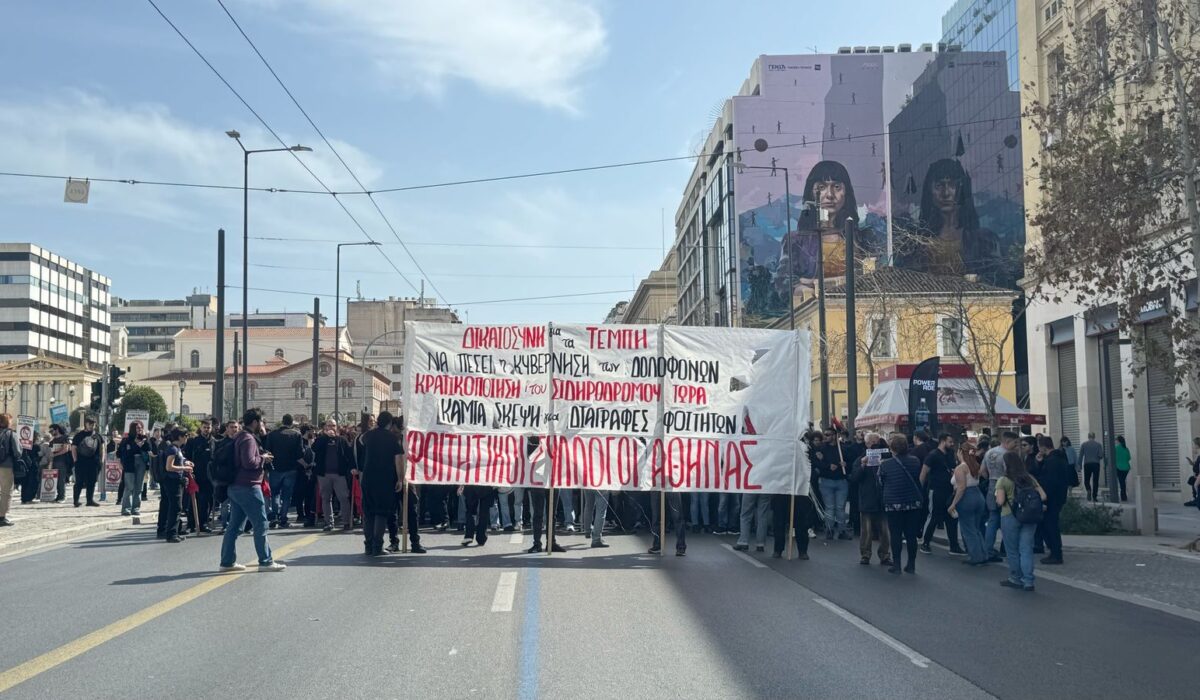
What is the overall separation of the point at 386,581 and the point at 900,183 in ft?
245

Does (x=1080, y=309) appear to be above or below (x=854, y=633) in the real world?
above

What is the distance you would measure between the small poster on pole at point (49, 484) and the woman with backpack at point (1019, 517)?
23569 millimetres

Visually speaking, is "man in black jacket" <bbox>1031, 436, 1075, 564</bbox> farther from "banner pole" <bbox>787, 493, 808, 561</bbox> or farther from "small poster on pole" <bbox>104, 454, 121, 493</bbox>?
"small poster on pole" <bbox>104, 454, 121, 493</bbox>

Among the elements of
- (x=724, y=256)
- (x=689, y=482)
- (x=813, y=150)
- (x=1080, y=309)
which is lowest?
(x=689, y=482)

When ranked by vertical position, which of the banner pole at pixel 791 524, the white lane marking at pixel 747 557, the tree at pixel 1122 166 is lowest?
the white lane marking at pixel 747 557

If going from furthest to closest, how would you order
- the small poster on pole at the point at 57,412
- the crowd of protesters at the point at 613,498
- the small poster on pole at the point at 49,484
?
the small poster on pole at the point at 57,412 → the small poster on pole at the point at 49,484 → the crowd of protesters at the point at 613,498

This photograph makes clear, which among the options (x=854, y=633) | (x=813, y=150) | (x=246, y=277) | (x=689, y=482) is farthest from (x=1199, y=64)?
(x=813, y=150)

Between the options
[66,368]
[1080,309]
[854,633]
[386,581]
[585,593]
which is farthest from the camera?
[66,368]

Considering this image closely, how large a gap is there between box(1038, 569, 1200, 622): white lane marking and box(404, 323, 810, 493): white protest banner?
127 inches

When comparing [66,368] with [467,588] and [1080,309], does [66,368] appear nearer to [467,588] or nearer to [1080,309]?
[1080,309]

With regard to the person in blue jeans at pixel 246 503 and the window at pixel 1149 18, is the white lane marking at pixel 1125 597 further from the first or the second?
the person in blue jeans at pixel 246 503

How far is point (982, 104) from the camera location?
78.1 m

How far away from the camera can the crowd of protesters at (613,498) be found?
1302 cm

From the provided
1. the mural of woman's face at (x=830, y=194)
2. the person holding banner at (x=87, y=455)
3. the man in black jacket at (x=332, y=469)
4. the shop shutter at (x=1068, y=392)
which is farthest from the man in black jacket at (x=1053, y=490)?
the mural of woman's face at (x=830, y=194)
